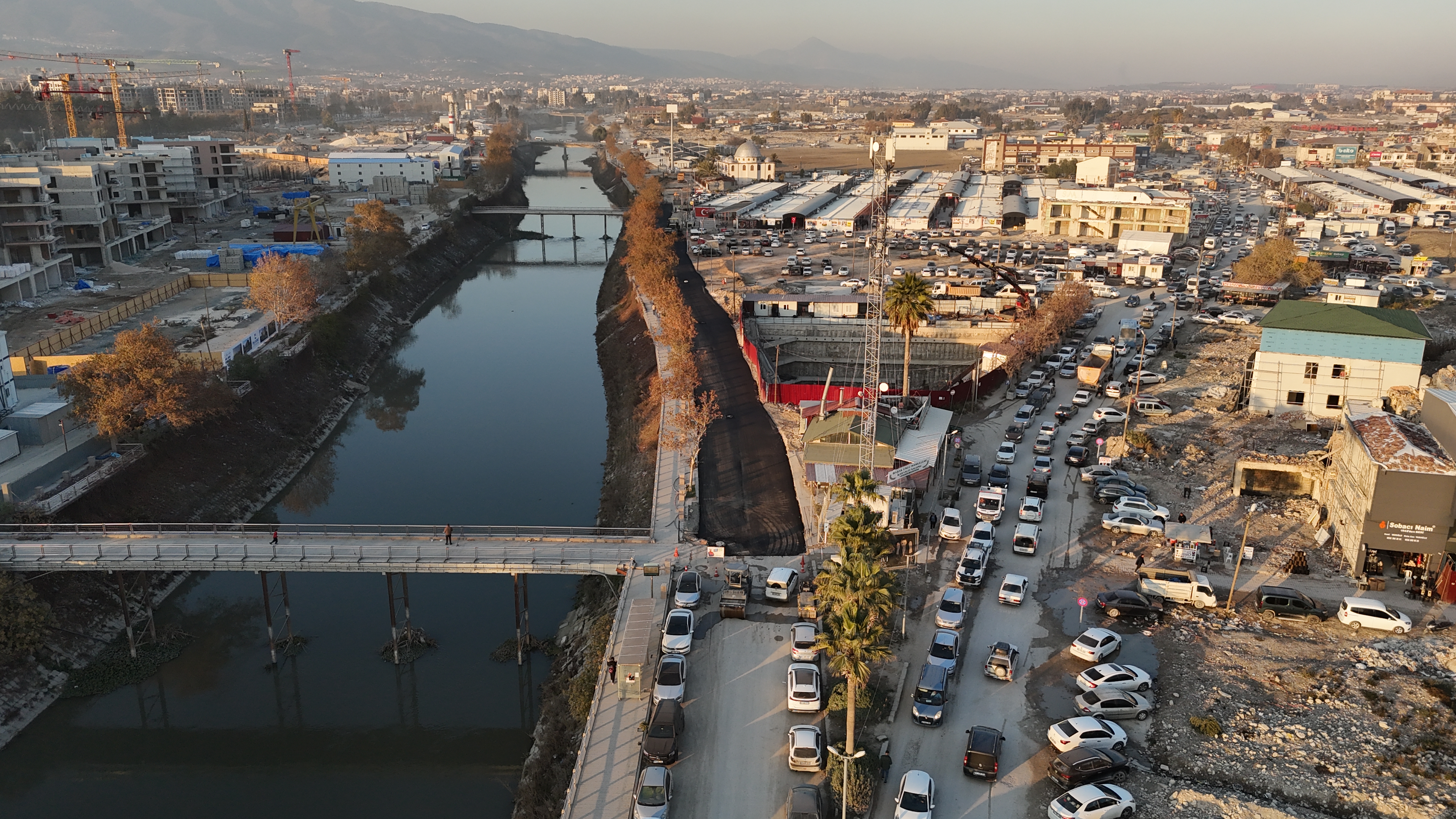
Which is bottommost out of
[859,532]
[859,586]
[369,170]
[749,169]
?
[859,532]

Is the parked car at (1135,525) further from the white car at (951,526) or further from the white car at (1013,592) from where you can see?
the white car at (1013,592)

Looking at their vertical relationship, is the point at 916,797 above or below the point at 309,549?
below

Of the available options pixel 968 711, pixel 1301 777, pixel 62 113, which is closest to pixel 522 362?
pixel 968 711

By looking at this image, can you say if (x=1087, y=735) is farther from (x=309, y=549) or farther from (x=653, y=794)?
(x=309, y=549)

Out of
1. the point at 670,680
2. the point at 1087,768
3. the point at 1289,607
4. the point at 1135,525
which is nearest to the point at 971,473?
the point at 1135,525

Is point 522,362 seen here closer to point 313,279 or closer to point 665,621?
point 313,279

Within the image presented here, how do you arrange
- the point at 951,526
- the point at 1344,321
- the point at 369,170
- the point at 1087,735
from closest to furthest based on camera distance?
the point at 1087,735
the point at 951,526
the point at 1344,321
the point at 369,170

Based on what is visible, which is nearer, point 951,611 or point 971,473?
point 951,611

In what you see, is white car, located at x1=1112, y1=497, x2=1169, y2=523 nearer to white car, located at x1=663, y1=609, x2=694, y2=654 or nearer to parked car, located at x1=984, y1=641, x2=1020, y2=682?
parked car, located at x1=984, y1=641, x2=1020, y2=682
